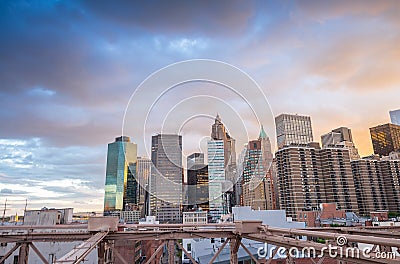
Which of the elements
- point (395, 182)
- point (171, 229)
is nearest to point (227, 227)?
point (171, 229)

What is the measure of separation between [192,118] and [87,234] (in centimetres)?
591

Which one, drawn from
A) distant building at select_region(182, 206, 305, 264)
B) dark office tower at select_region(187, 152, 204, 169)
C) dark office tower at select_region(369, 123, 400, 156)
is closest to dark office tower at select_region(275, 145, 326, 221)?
distant building at select_region(182, 206, 305, 264)

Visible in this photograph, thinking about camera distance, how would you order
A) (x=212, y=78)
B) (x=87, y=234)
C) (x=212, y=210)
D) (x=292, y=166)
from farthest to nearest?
(x=212, y=210)
(x=292, y=166)
(x=212, y=78)
(x=87, y=234)

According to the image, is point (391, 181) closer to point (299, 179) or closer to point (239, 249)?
point (299, 179)

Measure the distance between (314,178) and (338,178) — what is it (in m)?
7.72

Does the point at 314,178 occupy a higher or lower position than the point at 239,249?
higher

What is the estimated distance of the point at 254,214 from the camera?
37.3 metres

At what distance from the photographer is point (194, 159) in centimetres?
1400

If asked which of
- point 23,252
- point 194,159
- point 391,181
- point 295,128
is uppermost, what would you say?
point 295,128

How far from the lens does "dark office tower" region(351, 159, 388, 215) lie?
323ft

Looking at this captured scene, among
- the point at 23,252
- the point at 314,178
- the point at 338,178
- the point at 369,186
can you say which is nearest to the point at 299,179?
the point at 314,178

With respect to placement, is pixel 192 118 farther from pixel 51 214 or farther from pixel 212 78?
pixel 51 214

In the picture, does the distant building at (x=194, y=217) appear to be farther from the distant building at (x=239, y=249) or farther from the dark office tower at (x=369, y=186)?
the dark office tower at (x=369, y=186)

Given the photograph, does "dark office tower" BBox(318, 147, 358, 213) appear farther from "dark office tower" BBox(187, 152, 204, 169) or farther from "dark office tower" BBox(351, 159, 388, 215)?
"dark office tower" BBox(187, 152, 204, 169)
